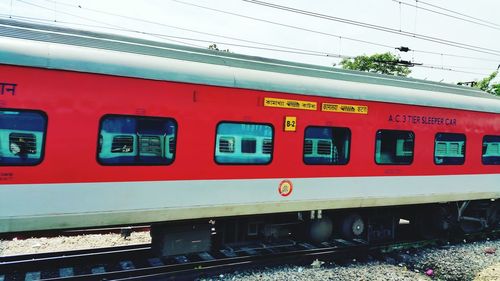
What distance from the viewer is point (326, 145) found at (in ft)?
24.0

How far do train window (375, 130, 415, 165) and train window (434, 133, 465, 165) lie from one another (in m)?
0.80

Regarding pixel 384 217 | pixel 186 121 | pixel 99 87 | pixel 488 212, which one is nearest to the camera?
pixel 99 87

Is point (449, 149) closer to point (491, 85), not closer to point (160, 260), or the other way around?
point (160, 260)

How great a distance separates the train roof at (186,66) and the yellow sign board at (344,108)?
0.17 m

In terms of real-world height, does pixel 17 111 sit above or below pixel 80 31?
below

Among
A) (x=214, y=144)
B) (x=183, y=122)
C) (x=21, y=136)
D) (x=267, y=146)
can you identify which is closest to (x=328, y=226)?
(x=267, y=146)

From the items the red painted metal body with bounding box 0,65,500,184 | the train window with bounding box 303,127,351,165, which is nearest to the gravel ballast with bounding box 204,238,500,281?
the red painted metal body with bounding box 0,65,500,184

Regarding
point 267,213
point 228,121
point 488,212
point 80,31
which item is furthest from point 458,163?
point 80,31

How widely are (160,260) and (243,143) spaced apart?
259 cm

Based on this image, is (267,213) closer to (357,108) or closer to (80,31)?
(357,108)

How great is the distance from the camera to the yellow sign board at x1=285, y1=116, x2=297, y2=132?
6.88 meters

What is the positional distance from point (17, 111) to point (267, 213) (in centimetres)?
409

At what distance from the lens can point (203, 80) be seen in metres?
6.18

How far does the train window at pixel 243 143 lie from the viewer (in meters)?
6.38
